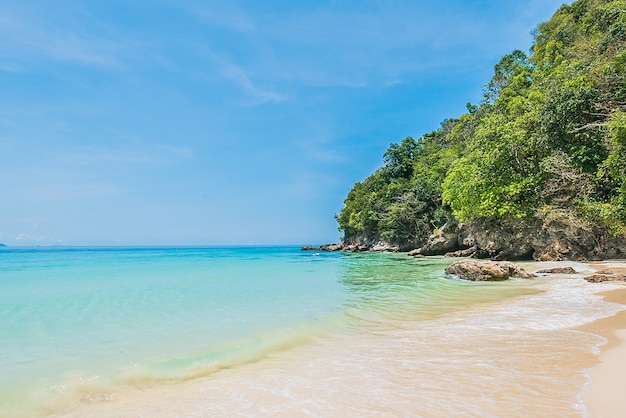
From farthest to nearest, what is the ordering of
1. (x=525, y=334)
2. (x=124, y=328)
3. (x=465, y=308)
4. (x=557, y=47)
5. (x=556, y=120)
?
(x=557, y=47) → (x=556, y=120) → (x=465, y=308) → (x=124, y=328) → (x=525, y=334)

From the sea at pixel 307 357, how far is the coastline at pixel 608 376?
0.10m

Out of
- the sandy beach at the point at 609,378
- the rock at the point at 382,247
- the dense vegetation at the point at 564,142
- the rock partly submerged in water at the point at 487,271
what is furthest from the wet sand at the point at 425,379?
the rock at the point at 382,247

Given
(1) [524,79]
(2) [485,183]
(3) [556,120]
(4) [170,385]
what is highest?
(1) [524,79]

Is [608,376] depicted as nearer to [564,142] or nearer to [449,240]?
[564,142]

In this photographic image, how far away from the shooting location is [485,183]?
22.0 m

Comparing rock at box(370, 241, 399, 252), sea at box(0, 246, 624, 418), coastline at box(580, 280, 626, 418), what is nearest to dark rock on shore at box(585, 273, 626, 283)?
sea at box(0, 246, 624, 418)

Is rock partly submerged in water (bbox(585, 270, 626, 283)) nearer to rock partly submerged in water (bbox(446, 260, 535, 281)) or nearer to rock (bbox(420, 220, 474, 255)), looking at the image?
rock partly submerged in water (bbox(446, 260, 535, 281))

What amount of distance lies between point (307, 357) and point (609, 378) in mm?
3530

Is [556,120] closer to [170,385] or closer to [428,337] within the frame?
[428,337]

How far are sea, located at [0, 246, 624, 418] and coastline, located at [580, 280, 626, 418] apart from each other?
0.10 metres

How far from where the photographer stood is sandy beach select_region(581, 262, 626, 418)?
292 centimetres

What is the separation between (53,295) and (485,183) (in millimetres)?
23167

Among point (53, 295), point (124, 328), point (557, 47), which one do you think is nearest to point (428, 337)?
point (124, 328)

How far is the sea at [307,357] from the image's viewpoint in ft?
11.3
